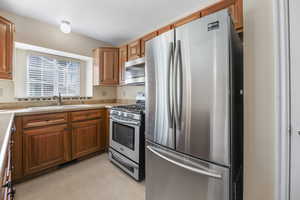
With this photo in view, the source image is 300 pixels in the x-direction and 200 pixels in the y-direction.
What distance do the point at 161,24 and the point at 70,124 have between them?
2297mm

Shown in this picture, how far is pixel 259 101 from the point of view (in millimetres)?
951

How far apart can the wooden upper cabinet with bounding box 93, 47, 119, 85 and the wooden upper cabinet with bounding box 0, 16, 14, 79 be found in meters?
1.36

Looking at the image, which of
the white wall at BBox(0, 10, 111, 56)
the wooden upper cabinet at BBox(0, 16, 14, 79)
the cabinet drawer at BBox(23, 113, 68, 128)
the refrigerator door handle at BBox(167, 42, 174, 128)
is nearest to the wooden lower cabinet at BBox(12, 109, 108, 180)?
the cabinet drawer at BBox(23, 113, 68, 128)

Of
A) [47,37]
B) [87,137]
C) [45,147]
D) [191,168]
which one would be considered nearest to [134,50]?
[47,37]

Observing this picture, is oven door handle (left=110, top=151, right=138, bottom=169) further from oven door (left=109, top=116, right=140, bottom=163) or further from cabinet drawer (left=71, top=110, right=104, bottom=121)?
cabinet drawer (left=71, top=110, right=104, bottom=121)

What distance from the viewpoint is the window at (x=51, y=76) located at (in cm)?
253

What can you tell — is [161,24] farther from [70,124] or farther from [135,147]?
[70,124]

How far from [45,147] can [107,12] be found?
217 centimetres

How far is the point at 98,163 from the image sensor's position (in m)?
2.41

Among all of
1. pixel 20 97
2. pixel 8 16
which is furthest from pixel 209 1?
pixel 20 97

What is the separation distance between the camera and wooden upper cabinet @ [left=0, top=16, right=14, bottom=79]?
1.77 meters

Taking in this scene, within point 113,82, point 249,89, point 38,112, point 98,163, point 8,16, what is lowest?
point 98,163

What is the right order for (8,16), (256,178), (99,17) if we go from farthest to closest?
1. (99,17)
2. (8,16)
3. (256,178)

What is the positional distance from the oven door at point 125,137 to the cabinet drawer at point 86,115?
426 mm
